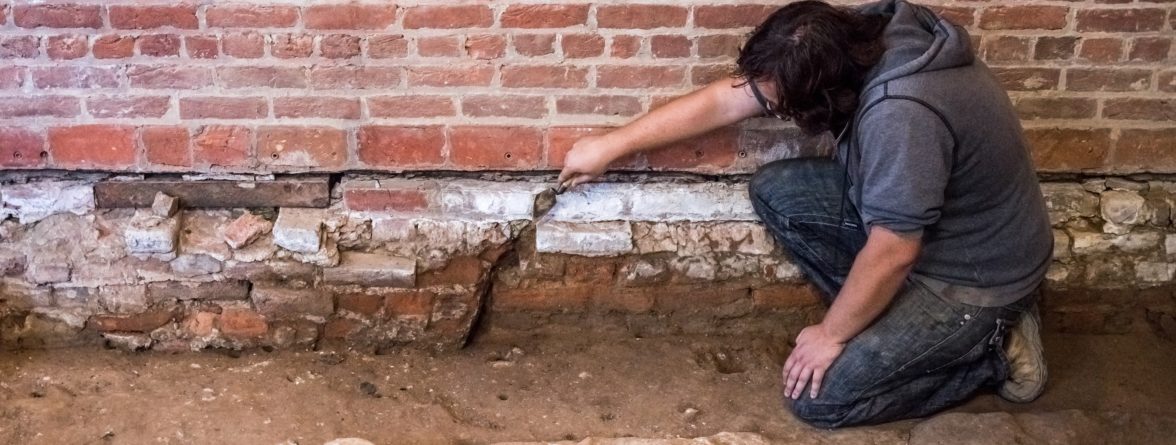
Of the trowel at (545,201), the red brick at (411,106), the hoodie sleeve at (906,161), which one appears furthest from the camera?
the trowel at (545,201)

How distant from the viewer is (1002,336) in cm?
262

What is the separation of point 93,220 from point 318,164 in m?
0.64

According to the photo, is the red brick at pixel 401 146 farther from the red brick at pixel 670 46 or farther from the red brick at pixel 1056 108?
the red brick at pixel 1056 108

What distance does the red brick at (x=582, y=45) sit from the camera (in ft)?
8.80

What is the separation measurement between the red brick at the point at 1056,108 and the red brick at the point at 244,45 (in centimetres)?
201

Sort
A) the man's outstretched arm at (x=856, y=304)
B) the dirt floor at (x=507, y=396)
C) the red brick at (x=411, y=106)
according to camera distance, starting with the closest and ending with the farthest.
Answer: the man's outstretched arm at (x=856, y=304), the dirt floor at (x=507, y=396), the red brick at (x=411, y=106)

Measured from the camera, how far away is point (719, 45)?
107 inches

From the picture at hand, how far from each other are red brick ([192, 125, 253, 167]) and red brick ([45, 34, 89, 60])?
1.14 ft

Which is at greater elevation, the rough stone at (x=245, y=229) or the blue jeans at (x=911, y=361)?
the rough stone at (x=245, y=229)

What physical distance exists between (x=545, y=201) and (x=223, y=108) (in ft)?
2.90

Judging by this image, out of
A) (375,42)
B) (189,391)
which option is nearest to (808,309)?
(375,42)

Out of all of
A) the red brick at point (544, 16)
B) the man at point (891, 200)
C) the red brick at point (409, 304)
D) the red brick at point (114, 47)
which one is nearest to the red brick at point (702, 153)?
the man at point (891, 200)

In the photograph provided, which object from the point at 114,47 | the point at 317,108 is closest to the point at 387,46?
the point at 317,108

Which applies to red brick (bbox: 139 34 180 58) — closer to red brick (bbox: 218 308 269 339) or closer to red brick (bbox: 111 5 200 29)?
red brick (bbox: 111 5 200 29)
